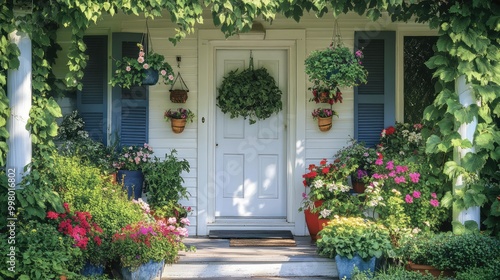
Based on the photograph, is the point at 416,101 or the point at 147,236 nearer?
the point at 147,236

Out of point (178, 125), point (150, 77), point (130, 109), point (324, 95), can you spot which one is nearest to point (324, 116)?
point (324, 95)

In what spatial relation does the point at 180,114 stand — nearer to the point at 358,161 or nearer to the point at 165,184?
the point at 165,184

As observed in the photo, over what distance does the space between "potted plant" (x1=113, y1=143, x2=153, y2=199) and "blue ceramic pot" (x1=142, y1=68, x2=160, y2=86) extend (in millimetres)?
852

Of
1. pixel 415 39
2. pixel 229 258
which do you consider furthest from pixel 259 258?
pixel 415 39

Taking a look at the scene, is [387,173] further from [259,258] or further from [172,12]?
[172,12]

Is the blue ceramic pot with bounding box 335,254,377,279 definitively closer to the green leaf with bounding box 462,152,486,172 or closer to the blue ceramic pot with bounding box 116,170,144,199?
the green leaf with bounding box 462,152,486,172

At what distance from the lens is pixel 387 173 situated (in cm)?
777

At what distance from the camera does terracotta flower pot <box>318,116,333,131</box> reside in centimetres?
870

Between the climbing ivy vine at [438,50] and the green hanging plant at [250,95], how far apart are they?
1.72 m

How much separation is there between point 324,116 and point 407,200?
176 cm

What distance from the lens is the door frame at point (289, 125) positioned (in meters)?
8.87

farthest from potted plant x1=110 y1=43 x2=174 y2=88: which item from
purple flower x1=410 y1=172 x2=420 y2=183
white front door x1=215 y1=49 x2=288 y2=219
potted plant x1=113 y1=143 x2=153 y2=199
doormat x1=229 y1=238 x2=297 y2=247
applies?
purple flower x1=410 y1=172 x2=420 y2=183

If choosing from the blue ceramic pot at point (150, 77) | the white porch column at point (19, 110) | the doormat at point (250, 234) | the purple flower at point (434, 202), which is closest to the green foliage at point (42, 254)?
the white porch column at point (19, 110)

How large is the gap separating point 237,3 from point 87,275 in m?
2.80
